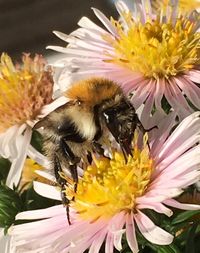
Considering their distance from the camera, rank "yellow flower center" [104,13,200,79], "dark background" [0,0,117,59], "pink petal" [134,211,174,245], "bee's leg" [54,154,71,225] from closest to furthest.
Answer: "pink petal" [134,211,174,245]
"bee's leg" [54,154,71,225]
"yellow flower center" [104,13,200,79]
"dark background" [0,0,117,59]

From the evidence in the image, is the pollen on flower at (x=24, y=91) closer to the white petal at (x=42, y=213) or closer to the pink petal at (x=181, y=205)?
the white petal at (x=42, y=213)

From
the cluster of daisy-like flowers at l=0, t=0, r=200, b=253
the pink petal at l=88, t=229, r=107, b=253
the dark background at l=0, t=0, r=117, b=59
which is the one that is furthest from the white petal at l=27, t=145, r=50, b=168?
the dark background at l=0, t=0, r=117, b=59

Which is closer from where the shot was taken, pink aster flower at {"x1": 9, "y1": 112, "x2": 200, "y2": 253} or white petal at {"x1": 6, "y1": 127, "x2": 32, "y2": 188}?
pink aster flower at {"x1": 9, "y1": 112, "x2": 200, "y2": 253}

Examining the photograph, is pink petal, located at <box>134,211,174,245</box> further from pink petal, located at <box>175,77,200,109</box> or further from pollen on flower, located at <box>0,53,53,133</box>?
pollen on flower, located at <box>0,53,53,133</box>

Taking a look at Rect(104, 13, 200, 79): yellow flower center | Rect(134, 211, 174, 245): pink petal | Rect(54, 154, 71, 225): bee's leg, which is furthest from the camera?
Rect(104, 13, 200, 79): yellow flower center

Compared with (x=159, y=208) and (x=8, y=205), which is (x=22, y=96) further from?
(x=159, y=208)

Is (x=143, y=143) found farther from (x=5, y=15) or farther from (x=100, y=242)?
(x=5, y=15)

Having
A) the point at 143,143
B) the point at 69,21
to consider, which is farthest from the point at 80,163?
the point at 69,21
